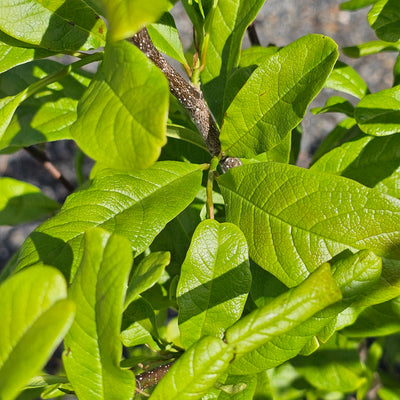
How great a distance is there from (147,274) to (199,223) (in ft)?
0.56

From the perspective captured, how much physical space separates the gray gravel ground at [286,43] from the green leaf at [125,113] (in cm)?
220

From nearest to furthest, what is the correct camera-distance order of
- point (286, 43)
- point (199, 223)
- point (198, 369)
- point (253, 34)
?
point (198, 369)
point (199, 223)
point (253, 34)
point (286, 43)

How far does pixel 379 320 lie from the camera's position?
90 cm

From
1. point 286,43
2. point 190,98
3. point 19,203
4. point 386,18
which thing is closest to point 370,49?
point 386,18

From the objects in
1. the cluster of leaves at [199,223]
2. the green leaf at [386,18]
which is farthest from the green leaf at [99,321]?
the green leaf at [386,18]

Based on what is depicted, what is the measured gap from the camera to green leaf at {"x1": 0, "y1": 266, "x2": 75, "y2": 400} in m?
0.39

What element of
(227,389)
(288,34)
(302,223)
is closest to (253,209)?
(302,223)

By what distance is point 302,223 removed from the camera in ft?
2.12

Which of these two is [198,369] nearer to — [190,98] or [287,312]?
[287,312]

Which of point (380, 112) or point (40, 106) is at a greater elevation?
point (40, 106)

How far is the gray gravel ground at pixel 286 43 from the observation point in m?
2.68

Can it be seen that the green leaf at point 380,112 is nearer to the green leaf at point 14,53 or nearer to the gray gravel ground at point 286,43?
the green leaf at point 14,53

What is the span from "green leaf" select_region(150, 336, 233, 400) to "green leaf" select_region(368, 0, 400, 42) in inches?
23.2

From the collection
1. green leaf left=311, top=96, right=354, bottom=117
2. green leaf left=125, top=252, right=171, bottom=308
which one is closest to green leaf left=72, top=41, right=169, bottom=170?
green leaf left=125, top=252, right=171, bottom=308
